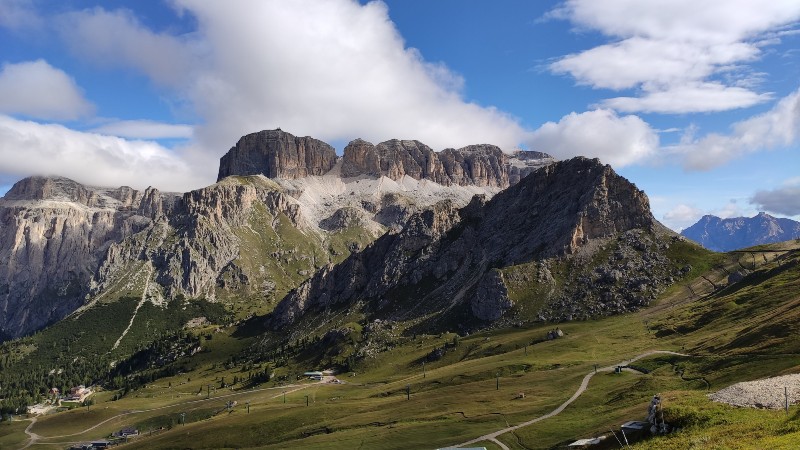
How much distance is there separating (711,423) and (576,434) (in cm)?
4051

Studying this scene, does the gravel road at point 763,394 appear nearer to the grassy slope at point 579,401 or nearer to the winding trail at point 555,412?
the grassy slope at point 579,401

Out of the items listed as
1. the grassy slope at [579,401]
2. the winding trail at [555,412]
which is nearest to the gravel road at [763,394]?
the grassy slope at [579,401]

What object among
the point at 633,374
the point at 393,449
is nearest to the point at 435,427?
the point at 393,449

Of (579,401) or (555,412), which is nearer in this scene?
(555,412)

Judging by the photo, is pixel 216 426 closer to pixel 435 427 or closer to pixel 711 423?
pixel 435 427

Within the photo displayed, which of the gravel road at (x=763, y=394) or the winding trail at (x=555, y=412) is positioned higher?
the gravel road at (x=763, y=394)

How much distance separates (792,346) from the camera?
343 ft

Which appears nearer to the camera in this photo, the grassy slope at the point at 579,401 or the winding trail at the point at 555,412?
the grassy slope at the point at 579,401

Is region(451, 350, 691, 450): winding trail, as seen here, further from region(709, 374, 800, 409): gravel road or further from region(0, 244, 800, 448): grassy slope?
region(709, 374, 800, 409): gravel road

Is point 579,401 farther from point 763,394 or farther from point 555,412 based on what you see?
point 763,394

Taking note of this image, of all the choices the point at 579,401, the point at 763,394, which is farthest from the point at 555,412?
the point at 763,394

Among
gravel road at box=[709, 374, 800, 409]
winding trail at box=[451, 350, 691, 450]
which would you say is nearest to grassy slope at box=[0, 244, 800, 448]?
winding trail at box=[451, 350, 691, 450]

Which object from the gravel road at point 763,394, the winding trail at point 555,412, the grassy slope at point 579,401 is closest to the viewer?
the grassy slope at point 579,401

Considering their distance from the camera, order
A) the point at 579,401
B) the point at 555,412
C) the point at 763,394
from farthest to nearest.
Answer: the point at 579,401
the point at 555,412
the point at 763,394
